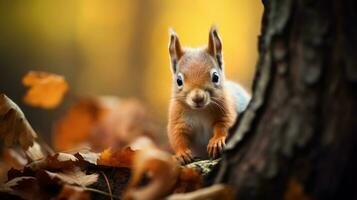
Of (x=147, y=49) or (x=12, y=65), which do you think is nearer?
(x=12, y=65)

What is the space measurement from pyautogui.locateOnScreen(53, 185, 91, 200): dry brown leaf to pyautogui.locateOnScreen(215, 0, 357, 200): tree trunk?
1.66 ft

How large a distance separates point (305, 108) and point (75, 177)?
2.99 feet

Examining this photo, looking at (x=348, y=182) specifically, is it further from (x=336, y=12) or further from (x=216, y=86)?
(x=216, y=86)

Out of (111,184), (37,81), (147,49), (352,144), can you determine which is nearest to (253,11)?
(147,49)

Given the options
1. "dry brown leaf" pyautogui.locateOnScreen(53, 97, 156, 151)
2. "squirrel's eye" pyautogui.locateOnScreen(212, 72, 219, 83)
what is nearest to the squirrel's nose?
"squirrel's eye" pyautogui.locateOnScreen(212, 72, 219, 83)

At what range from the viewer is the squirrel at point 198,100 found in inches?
103

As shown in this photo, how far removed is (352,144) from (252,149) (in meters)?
0.29

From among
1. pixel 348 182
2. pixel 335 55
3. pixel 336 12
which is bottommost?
pixel 348 182

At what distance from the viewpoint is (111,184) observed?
2.11m

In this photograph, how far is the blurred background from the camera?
657cm

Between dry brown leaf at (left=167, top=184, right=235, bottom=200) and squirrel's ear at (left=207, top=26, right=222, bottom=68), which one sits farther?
squirrel's ear at (left=207, top=26, right=222, bottom=68)

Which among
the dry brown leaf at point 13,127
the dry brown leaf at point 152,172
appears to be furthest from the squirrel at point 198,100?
the dry brown leaf at point 152,172

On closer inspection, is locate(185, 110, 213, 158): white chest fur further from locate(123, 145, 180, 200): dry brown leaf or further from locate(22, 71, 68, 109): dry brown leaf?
locate(123, 145, 180, 200): dry brown leaf

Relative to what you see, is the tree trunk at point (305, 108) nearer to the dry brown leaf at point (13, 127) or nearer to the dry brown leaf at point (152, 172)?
the dry brown leaf at point (152, 172)
